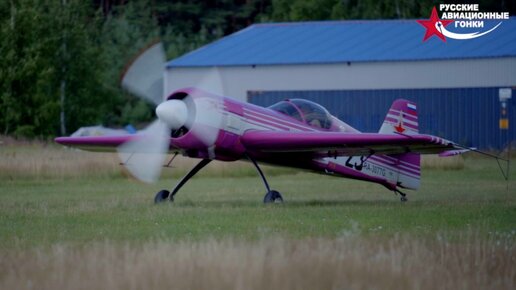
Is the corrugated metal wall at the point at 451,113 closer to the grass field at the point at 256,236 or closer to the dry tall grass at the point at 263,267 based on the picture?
the grass field at the point at 256,236

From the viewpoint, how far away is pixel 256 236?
496 inches

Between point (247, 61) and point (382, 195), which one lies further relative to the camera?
point (247, 61)

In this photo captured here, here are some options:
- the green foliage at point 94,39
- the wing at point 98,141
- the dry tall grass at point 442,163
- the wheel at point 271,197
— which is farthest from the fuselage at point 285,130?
the green foliage at point 94,39

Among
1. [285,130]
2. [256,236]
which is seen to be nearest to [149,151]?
[285,130]

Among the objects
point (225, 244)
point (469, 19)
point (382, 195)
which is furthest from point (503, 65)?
point (225, 244)

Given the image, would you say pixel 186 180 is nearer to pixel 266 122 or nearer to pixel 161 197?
pixel 161 197

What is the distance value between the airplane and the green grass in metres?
0.71

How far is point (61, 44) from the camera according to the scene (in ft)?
184

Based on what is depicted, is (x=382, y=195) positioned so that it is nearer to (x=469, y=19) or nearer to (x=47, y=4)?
(x=469, y=19)

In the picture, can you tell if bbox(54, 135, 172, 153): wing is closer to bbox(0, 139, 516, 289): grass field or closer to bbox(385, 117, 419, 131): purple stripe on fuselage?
bbox(0, 139, 516, 289): grass field

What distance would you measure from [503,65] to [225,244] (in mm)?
34842

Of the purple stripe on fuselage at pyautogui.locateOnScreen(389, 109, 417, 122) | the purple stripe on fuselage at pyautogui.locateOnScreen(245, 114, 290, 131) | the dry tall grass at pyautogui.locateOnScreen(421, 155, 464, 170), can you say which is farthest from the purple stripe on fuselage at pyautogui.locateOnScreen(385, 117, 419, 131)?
the dry tall grass at pyautogui.locateOnScreen(421, 155, 464, 170)

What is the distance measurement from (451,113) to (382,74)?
3710mm

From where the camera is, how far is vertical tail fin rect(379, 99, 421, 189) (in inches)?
794
